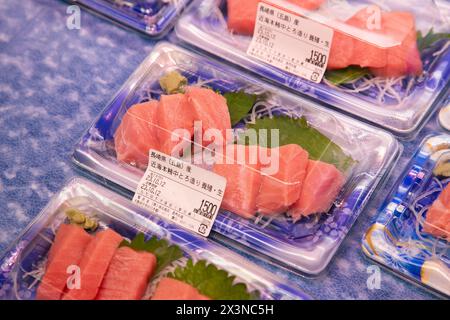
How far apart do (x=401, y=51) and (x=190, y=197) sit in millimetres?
867

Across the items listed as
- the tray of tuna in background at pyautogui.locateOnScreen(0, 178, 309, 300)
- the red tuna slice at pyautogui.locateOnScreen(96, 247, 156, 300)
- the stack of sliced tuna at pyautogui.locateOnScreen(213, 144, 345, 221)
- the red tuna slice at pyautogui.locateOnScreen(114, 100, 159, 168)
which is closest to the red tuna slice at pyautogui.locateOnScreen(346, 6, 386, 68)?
the stack of sliced tuna at pyautogui.locateOnScreen(213, 144, 345, 221)

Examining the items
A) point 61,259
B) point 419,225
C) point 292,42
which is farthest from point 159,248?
point 292,42

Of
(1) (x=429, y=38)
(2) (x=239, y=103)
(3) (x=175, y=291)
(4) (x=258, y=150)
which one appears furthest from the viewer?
(1) (x=429, y=38)

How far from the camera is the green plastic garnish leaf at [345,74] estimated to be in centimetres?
199

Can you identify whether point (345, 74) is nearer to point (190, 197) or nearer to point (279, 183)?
point (279, 183)

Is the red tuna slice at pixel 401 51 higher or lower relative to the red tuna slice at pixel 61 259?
higher

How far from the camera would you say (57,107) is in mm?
2076

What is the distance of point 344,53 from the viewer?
196cm

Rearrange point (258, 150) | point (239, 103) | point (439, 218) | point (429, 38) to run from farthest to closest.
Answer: point (429, 38) → point (239, 103) → point (258, 150) → point (439, 218)

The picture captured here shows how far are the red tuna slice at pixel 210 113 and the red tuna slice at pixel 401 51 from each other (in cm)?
55

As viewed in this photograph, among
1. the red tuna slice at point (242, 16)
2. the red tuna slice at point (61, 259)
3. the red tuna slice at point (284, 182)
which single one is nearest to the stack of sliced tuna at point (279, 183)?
the red tuna slice at point (284, 182)

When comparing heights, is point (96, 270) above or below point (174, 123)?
below

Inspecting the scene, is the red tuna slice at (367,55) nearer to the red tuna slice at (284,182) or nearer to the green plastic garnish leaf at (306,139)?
the green plastic garnish leaf at (306,139)
